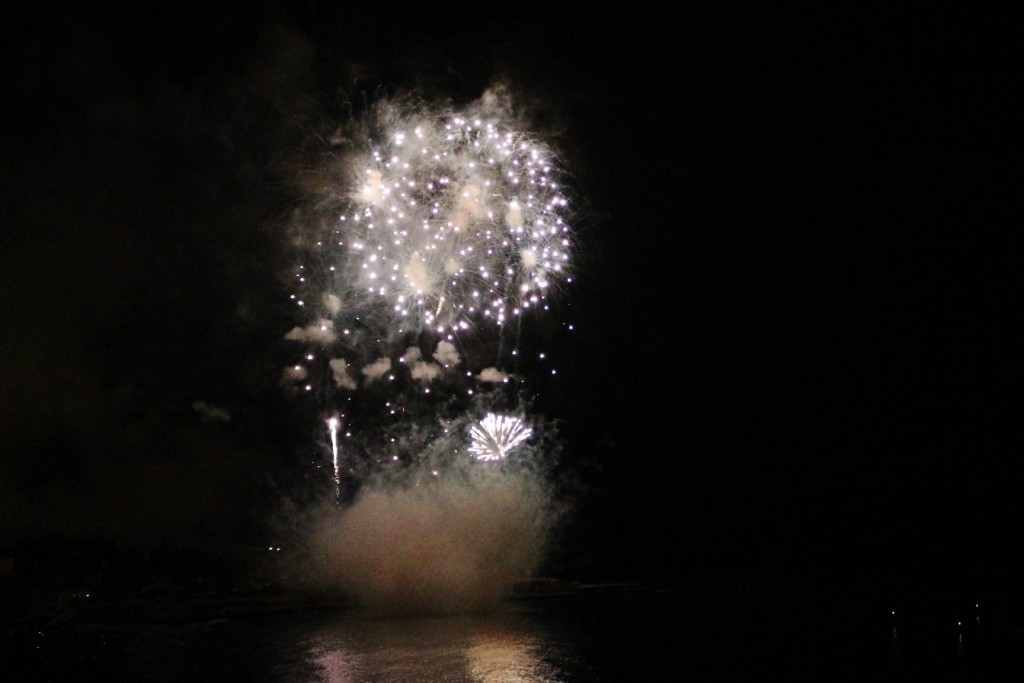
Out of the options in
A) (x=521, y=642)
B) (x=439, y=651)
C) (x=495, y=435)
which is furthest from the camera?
(x=495, y=435)

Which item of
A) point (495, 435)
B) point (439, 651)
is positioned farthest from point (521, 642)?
point (495, 435)

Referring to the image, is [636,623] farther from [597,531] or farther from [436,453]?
[597,531]

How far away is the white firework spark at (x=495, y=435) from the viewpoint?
18141 mm

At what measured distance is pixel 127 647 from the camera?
1491 cm

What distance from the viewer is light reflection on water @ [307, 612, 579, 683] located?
37.1 feet

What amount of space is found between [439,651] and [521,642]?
172 cm

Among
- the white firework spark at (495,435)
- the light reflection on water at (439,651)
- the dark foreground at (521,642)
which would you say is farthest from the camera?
the white firework spark at (495,435)

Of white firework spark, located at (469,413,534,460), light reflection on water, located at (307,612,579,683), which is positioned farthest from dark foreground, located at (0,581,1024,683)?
white firework spark, located at (469,413,534,460)

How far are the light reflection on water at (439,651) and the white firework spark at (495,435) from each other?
13.6 feet

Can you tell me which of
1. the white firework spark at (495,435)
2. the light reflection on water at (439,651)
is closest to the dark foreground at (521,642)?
the light reflection on water at (439,651)

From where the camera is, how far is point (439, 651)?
13.5 m

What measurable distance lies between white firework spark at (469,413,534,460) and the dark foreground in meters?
4.16

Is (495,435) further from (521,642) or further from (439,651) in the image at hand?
(439,651)

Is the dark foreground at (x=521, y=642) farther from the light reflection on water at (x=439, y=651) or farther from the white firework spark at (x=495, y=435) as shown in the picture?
the white firework spark at (x=495, y=435)
